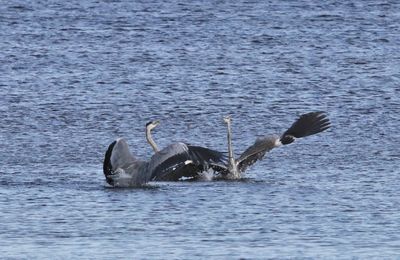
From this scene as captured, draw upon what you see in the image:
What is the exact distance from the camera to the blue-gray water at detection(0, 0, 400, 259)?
1342cm

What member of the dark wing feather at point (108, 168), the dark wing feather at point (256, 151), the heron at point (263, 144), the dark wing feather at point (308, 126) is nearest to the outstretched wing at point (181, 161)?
the heron at point (263, 144)

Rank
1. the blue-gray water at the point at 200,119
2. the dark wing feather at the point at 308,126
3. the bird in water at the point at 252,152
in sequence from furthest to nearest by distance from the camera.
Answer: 1. the dark wing feather at the point at 308,126
2. the bird in water at the point at 252,152
3. the blue-gray water at the point at 200,119

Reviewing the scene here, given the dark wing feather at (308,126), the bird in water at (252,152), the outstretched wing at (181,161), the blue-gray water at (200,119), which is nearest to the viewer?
the blue-gray water at (200,119)

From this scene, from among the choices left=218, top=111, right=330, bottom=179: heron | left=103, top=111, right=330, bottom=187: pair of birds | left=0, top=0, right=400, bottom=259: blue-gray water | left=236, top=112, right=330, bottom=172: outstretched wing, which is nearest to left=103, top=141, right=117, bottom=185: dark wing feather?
left=103, top=111, right=330, bottom=187: pair of birds

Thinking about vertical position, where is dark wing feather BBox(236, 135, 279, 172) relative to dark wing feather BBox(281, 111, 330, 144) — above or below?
below

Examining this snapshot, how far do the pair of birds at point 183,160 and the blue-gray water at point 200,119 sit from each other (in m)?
0.22

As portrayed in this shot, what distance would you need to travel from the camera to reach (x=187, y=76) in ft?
78.9

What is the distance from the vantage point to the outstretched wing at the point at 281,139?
16891mm

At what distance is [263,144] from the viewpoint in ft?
55.3

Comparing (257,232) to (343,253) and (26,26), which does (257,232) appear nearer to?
(343,253)

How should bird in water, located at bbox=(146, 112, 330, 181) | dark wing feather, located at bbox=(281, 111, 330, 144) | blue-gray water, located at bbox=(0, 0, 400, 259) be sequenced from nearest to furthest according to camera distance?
blue-gray water, located at bbox=(0, 0, 400, 259) < bird in water, located at bbox=(146, 112, 330, 181) < dark wing feather, located at bbox=(281, 111, 330, 144)

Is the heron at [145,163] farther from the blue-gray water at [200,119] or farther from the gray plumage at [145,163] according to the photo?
the blue-gray water at [200,119]

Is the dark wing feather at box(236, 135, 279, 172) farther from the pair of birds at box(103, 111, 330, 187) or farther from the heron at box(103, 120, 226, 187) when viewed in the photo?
the heron at box(103, 120, 226, 187)

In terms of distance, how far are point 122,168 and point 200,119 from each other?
14.1 ft
